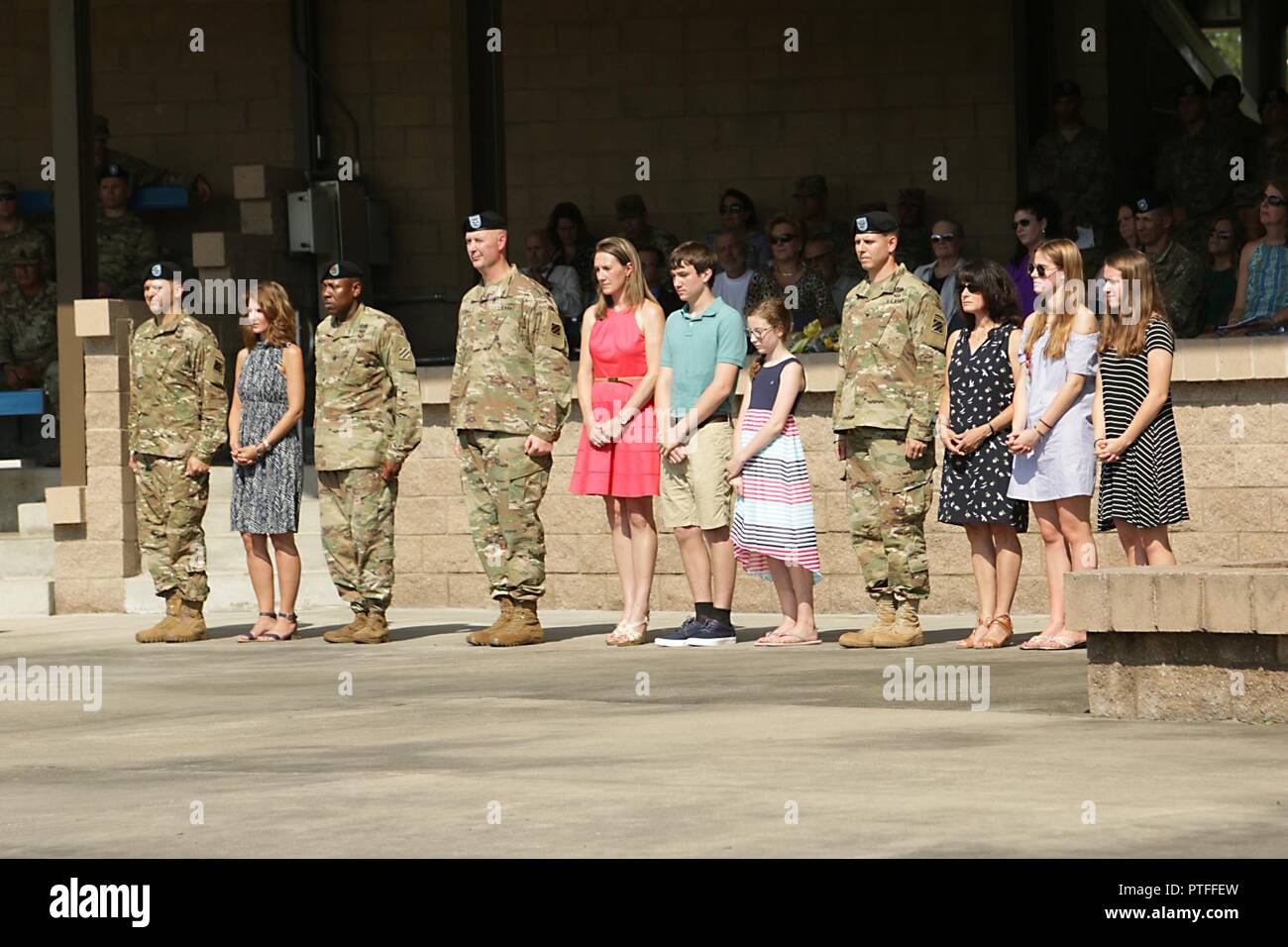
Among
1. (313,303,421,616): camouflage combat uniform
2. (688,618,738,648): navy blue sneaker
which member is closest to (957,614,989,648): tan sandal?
(688,618,738,648): navy blue sneaker

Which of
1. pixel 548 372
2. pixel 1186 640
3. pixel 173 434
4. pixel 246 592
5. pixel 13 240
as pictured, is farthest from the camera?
pixel 13 240

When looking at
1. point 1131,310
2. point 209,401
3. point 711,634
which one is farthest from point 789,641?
point 209,401

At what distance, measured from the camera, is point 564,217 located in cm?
1599

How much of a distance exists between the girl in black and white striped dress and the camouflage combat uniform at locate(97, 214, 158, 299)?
9.32 metres

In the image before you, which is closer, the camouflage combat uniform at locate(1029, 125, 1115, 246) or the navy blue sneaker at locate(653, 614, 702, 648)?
the navy blue sneaker at locate(653, 614, 702, 648)

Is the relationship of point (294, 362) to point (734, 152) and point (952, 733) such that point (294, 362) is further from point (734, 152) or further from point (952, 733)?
point (734, 152)

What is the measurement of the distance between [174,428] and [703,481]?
9.32 feet

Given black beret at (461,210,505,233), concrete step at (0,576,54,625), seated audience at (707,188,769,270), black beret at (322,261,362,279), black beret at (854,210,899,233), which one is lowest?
concrete step at (0,576,54,625)

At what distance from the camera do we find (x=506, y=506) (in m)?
10.9

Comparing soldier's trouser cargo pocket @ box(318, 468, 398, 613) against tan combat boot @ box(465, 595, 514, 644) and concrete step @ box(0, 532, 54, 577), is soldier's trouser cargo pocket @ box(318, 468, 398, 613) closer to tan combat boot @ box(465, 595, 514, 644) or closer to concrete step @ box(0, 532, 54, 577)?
tan combat boot @ box(465, 595, 514, 644)

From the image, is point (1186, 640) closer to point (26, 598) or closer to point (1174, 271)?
point (1174, 271)

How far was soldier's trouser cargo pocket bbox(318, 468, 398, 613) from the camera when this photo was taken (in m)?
11.1

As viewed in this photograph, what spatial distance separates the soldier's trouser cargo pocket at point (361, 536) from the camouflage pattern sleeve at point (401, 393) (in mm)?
187
